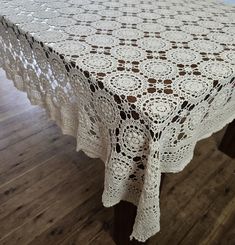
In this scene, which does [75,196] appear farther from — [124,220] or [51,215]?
[124,220]

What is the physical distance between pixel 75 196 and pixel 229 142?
96cm

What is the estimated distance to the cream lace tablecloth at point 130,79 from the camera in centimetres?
59

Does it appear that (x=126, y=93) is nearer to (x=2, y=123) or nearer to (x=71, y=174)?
(x=71, y=174)

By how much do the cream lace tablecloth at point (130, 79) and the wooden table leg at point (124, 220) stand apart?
0.12 m

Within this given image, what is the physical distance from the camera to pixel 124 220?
893mm

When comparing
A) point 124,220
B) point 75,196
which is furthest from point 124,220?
point 75,196

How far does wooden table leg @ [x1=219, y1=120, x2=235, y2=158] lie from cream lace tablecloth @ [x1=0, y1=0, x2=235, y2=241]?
641 mm

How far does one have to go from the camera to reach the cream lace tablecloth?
59 cm

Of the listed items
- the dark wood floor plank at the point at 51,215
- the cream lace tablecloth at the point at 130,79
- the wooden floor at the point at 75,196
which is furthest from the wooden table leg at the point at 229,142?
the dark wood floor plank at the point at 51,215

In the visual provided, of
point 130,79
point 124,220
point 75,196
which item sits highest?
point 130,79

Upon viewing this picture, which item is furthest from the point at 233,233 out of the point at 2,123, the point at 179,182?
the point at 2,123

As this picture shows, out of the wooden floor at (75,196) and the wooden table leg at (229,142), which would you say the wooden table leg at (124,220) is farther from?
the wooden table leg at (229,142)

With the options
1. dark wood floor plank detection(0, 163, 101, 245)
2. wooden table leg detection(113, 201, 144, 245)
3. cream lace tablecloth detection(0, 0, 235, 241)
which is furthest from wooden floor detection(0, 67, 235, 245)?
cream lace tablecloth detection(0, 0, 235, 241)

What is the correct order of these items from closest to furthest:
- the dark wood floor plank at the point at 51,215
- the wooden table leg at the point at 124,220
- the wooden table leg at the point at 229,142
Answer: the wooden table leg at the point at 124,220
the dark wood floor plank at the point at 51,215
the wooden table leg at the point at 229,142
